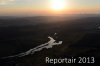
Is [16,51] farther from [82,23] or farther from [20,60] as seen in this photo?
[82,23]

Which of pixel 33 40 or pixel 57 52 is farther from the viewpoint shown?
pixel 33 40

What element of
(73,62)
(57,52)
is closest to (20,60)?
(57,52)

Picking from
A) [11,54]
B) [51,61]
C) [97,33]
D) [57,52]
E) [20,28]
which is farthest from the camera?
[97,33]

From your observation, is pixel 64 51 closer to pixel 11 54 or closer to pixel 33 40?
pixel 33 40

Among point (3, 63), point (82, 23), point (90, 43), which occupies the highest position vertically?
point (82, 23)

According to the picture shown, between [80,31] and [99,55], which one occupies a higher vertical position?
[80,31]

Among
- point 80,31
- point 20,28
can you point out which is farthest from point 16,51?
point 80,31

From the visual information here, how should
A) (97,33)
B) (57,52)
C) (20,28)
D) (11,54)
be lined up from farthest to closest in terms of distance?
(97,33) < (20,28) < (11,54) < (57,52)
